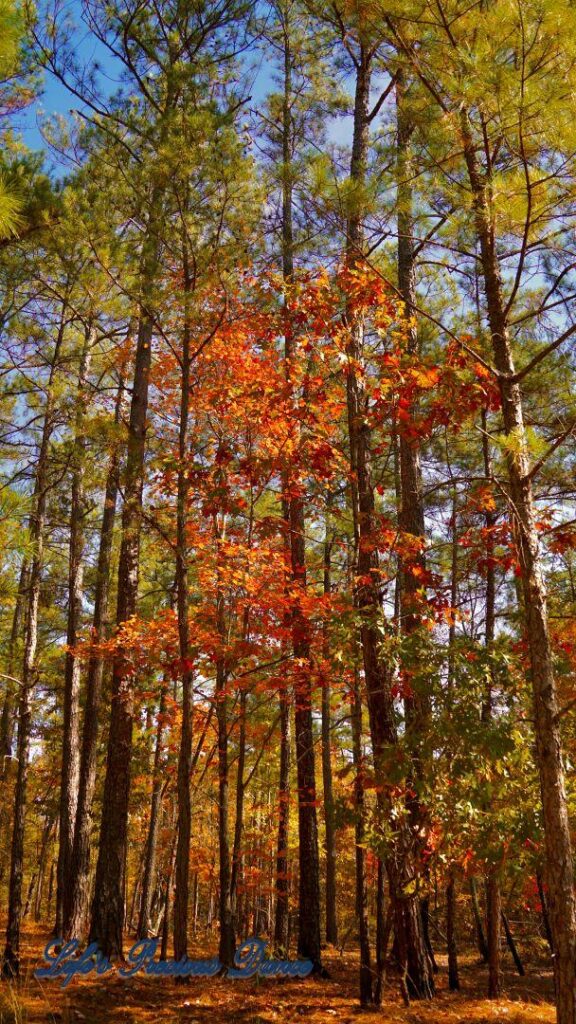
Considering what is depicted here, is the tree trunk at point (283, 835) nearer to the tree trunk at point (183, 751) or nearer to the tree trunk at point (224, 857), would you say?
the tree trunk at point (224, 857)

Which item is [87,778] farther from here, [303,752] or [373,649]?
Answer: [373,649]

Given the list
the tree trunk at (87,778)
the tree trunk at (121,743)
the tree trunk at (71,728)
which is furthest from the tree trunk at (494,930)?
the tree trunk at (71,728)

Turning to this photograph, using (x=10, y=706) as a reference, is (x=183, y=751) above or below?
below

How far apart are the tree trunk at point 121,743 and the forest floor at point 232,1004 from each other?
0.69m

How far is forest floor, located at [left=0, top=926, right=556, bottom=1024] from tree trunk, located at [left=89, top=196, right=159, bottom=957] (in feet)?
2.26

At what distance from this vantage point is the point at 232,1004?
5910mm

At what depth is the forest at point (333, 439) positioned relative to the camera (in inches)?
161

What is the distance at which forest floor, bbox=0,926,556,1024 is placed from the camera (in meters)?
5.10

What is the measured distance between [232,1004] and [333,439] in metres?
6.31

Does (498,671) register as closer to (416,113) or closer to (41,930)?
(416,113)

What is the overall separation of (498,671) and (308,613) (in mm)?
3428

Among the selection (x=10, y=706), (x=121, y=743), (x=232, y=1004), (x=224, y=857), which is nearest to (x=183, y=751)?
(x=232, y=1004)

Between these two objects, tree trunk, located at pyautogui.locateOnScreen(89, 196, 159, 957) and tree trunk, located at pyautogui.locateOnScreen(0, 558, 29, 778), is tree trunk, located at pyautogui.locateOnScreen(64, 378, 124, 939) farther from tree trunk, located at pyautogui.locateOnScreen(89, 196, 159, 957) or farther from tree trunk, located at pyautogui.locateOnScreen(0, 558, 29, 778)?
tree trunk, located at pyautogui.locateOnScreen(0, 558, 29, 778)

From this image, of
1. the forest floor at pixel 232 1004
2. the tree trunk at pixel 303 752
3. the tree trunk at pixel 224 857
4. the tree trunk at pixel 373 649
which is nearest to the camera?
the tree trunk at pixel 373 649
